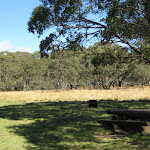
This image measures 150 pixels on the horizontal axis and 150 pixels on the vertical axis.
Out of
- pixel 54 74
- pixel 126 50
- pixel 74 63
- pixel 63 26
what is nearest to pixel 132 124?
pixel 63 26

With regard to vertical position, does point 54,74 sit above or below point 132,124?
above

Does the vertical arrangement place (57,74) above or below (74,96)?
above

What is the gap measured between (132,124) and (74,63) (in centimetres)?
5166

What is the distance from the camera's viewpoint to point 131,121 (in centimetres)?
662

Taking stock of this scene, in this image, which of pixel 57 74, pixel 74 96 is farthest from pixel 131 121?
pixel 57 74

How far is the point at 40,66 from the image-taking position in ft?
236

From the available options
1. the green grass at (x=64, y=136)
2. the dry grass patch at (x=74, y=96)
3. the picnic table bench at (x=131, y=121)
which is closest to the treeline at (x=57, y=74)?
the dry grass patch at (x=74, y=96)

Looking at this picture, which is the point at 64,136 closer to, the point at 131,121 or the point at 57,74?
the point at 131,121

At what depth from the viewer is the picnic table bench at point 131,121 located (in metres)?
6.43

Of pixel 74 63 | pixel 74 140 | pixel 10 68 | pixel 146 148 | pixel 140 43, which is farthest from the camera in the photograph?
pixel 10 68

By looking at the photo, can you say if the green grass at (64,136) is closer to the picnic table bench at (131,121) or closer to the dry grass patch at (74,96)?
the picnic table bench at (131,121)

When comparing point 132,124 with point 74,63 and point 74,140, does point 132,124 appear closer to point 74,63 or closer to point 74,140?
point 74,140

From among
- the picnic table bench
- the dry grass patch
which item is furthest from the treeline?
the picnic table bench

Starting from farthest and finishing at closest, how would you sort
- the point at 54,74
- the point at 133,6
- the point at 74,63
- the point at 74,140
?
the point at 54,74 < the point at 74,63 < the point at 133,6 < the point at 74,140
